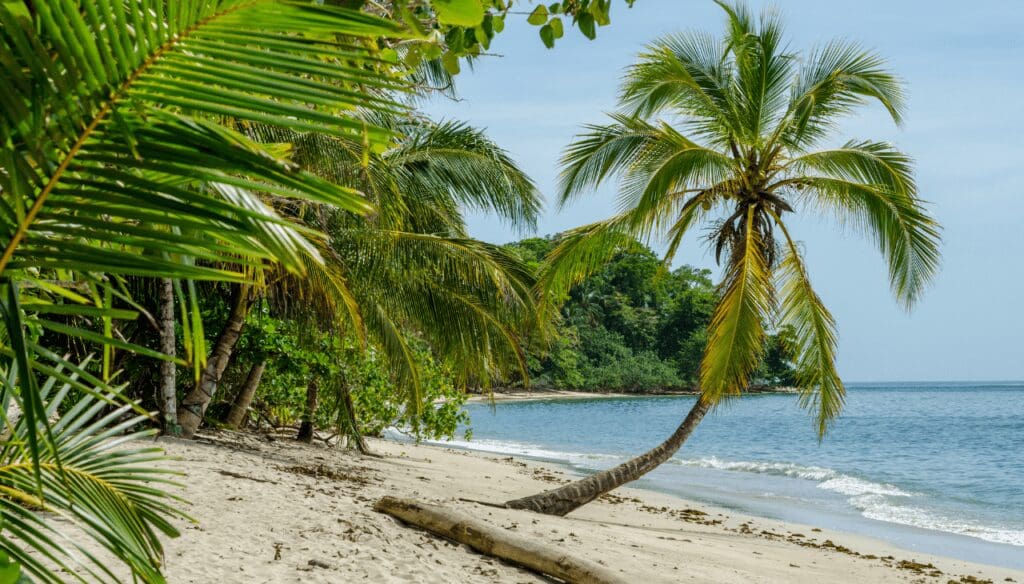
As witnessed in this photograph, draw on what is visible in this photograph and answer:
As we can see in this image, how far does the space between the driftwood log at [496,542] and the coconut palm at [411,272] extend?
8.89ft

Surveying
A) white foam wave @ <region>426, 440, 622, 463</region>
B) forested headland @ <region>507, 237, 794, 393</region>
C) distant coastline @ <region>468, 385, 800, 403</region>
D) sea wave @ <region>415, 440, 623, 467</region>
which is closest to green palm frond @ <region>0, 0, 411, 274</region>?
sea wave @ <region>415, 440, 623, 467</region>

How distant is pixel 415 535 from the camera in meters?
6.25

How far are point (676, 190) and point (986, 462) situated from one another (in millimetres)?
17858

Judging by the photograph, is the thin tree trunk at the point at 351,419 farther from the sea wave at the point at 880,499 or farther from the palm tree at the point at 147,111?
the palm tree at the point at 147,111

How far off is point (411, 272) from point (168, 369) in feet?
9.23

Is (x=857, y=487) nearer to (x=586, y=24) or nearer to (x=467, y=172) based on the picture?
(x=467, y=172)

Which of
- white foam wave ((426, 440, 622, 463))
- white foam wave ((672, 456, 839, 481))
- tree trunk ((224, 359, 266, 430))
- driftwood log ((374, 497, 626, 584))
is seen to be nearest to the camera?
driftwood log ((374, 497, 626, 584))

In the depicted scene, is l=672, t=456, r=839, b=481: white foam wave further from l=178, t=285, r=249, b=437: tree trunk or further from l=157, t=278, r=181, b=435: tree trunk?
l=157, t=278, r=181, b=435: tree trunk

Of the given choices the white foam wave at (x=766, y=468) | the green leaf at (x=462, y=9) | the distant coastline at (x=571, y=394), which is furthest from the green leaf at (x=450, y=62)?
the distant coastline at (x=571, y=394)

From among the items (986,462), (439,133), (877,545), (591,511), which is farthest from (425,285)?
(986,462)

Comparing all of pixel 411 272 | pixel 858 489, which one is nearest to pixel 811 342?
pixel 411 272

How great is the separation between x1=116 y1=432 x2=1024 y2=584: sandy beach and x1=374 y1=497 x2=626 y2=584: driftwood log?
4.1 inches

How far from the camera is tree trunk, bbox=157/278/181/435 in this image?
886 centimetres

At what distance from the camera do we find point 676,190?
10.2m
